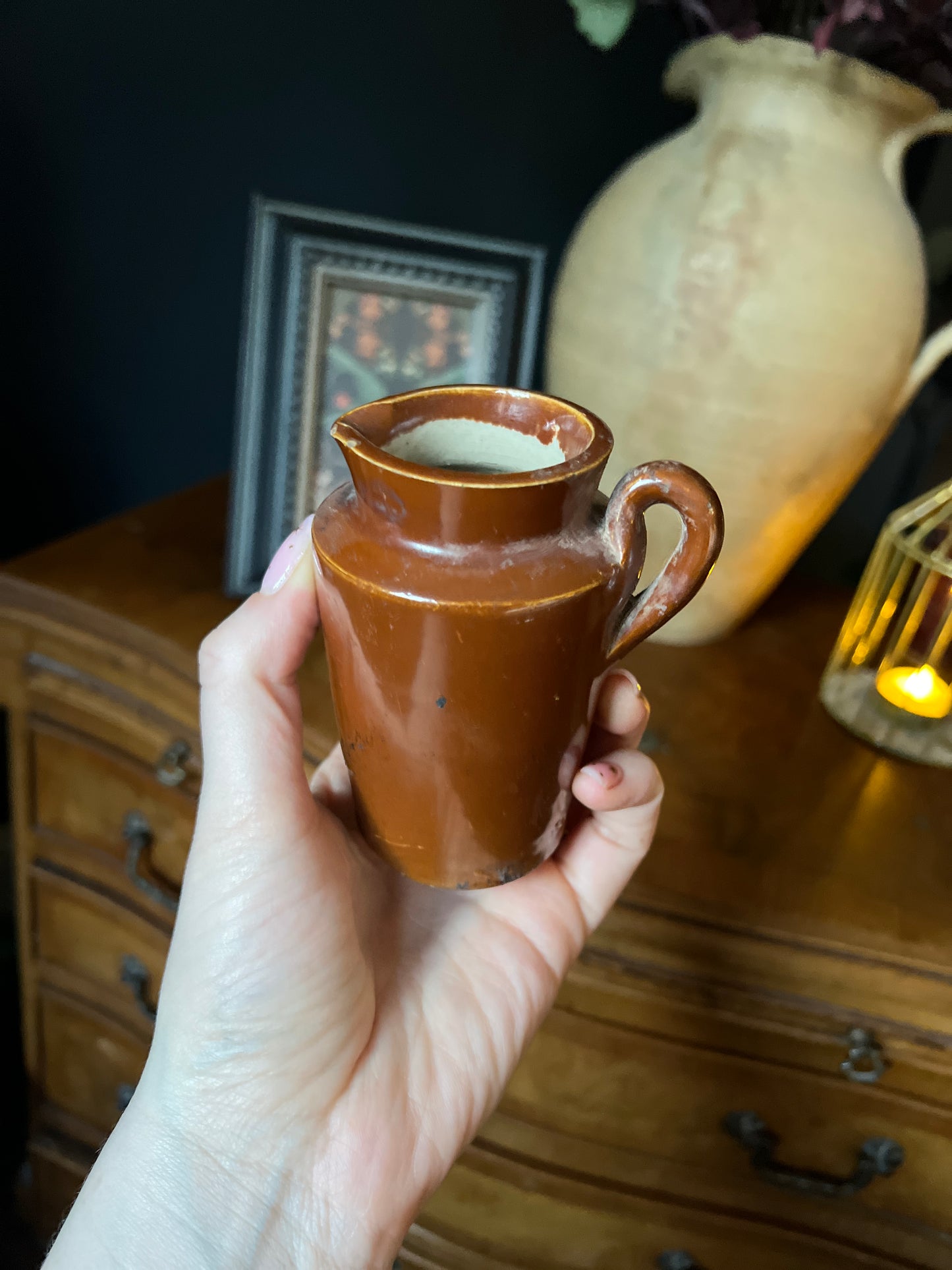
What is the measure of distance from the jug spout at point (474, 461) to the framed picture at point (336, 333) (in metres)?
0.38

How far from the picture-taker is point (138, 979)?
1.07 m

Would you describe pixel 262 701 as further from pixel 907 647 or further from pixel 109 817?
pixel 907 647

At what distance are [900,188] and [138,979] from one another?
1.21 meters

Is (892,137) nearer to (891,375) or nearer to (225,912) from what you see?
(891,375)

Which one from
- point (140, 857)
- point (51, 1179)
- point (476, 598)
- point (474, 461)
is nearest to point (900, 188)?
point (474, 461)

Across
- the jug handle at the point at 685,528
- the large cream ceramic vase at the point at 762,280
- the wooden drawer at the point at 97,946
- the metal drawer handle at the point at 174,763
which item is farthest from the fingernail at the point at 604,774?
the wooden drawer at the point at 97,946

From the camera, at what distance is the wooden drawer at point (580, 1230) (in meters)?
0.87

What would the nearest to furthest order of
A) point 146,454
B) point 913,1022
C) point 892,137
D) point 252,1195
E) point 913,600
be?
point 252,1195, point 913,1022, point 892,137, point 913,600, point 146,454

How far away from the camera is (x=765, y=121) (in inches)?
32.3

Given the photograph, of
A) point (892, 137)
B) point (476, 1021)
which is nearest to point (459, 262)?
point (892, 137)

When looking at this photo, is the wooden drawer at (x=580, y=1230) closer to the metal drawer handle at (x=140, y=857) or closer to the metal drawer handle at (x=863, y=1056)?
the metal drawer handle at (x=863, y=1056)

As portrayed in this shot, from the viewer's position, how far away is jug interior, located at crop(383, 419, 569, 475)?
1.91 ft

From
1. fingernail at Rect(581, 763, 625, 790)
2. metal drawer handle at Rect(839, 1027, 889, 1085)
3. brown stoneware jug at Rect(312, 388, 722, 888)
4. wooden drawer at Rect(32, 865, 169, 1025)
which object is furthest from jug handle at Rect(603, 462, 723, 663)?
wooden drawer at Rect(32, 865, 169, 1025)

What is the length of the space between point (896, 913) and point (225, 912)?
544mm
